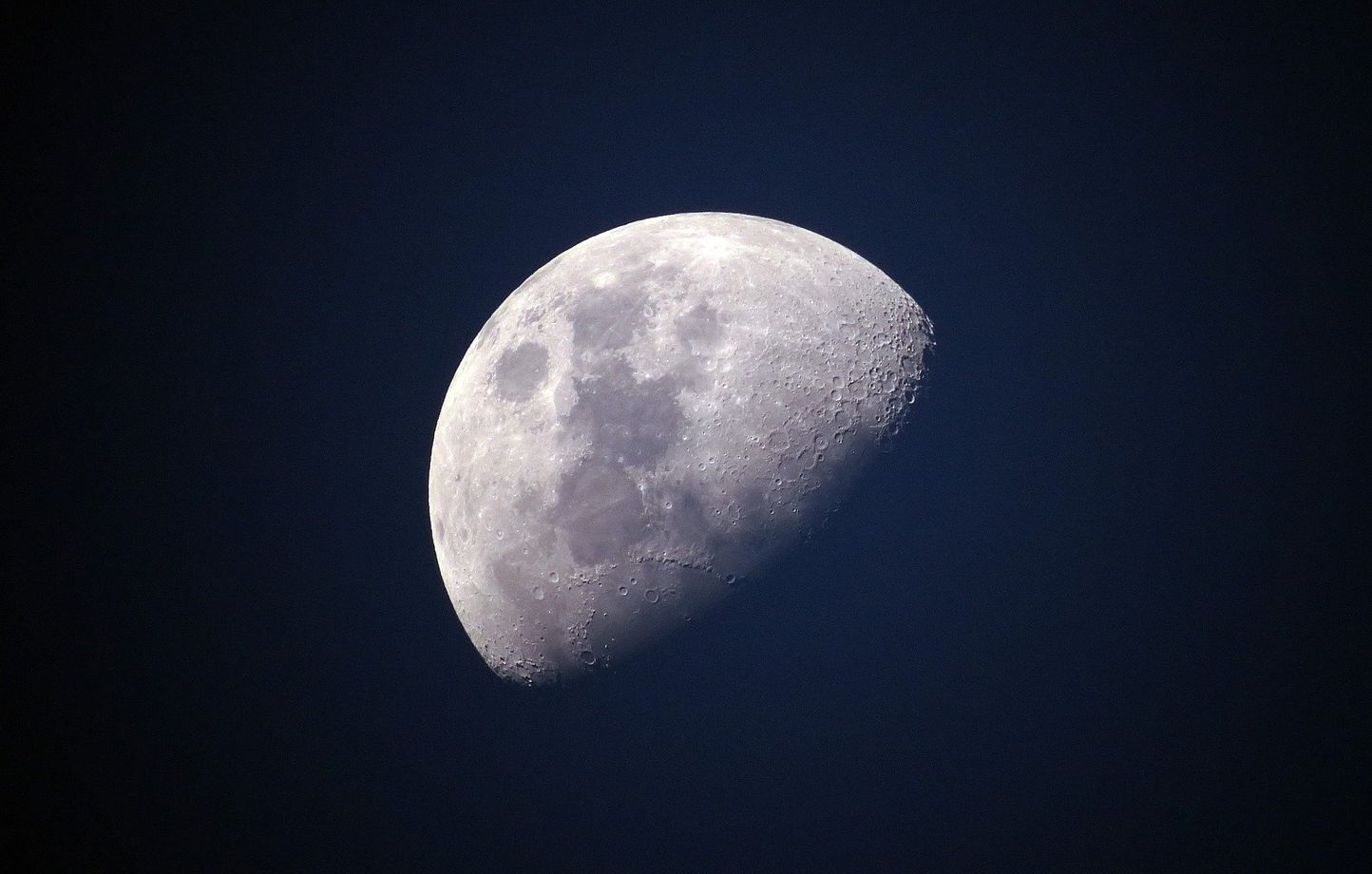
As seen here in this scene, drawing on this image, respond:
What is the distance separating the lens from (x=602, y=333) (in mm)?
4629

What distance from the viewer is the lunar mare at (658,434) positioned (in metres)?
4.23

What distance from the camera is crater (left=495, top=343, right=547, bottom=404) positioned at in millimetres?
4695

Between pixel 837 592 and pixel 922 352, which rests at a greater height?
pixel 922 352

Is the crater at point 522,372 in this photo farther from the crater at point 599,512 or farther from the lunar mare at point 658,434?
the crater at point 599,512

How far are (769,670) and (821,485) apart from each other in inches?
36.6

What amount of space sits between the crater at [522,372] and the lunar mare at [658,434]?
1cm

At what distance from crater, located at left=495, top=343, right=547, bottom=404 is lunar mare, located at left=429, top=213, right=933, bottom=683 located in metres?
0.01

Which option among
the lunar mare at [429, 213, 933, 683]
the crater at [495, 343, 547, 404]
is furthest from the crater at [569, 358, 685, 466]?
the crater at [495, 343, 547, 404]

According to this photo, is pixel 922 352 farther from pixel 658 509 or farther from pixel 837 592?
pixel 658 509

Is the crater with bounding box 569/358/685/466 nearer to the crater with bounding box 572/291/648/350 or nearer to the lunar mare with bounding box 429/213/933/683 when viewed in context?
the lunar mare with bounding box 429/213/933/683

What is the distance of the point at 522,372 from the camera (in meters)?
4.79

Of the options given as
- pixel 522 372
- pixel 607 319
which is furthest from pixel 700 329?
pixel 522 372

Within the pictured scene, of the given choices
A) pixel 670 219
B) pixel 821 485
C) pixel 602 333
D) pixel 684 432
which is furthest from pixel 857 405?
pixel 670 219

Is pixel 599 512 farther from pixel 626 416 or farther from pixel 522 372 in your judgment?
pixel 522 372
